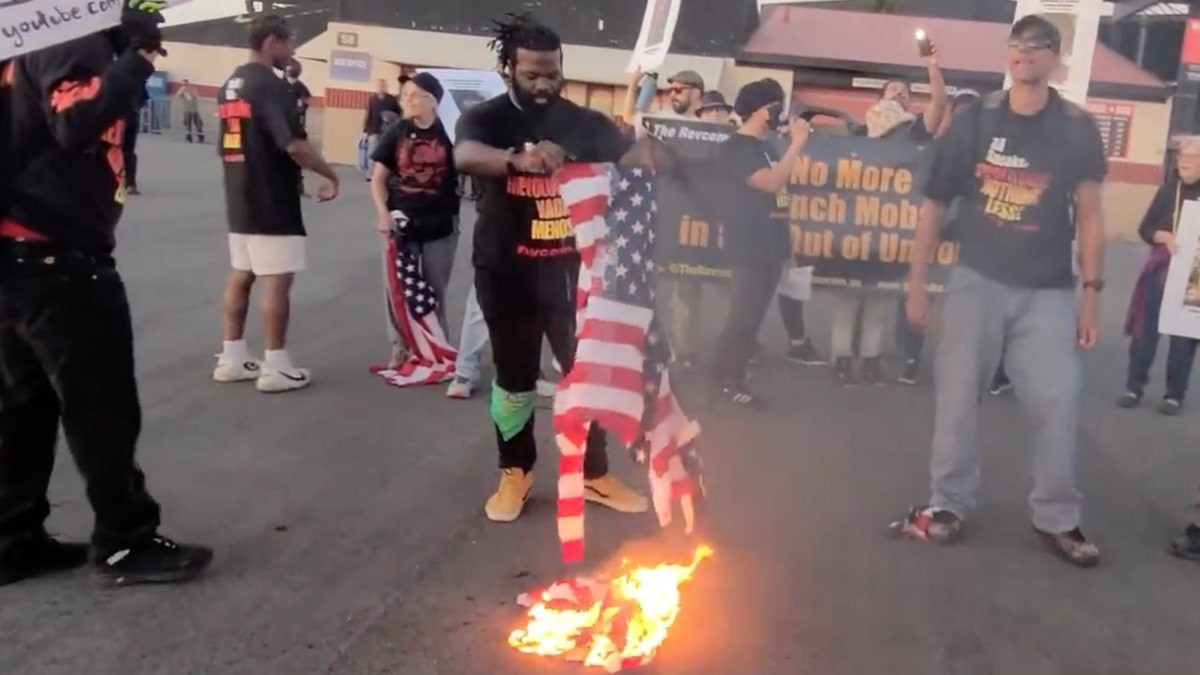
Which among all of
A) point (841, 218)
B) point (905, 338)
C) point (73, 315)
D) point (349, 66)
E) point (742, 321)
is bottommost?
point (905, 338)

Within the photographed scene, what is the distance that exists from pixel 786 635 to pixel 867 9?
97.6 ft

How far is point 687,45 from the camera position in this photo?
2577 cm

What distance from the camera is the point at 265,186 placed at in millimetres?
6941

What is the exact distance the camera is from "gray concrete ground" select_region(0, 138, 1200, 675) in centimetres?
394

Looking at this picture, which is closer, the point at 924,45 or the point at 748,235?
the point at 924,45

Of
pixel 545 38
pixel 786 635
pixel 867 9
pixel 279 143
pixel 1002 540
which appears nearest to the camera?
pixel 786 635

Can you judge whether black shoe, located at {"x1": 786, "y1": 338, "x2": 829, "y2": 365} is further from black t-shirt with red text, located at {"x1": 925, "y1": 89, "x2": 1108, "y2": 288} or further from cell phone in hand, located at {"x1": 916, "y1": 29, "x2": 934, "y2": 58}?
black t-shirt with red text, located at {"x1": 925, "y1": 89, "x2": 1108, "y2": 288}

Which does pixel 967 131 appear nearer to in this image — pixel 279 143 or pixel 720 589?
pixel 720 589

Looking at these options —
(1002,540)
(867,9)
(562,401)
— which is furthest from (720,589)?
(867,9)

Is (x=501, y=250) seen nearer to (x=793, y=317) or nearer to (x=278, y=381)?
(x=278, y=381)

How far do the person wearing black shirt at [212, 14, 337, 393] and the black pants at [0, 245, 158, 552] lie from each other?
2.77 meters

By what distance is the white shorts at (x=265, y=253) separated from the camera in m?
6.99

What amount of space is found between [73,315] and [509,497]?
1911 millimetres

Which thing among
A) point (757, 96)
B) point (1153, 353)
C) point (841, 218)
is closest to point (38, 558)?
point (757, 96)
